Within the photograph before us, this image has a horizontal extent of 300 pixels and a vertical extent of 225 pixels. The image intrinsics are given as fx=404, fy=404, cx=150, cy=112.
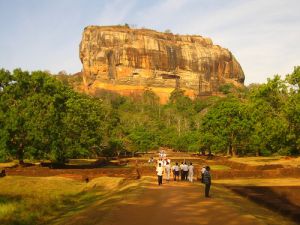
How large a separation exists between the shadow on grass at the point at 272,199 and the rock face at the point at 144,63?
117140 mm

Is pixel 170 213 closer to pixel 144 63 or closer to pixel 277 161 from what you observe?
pixel 277 161

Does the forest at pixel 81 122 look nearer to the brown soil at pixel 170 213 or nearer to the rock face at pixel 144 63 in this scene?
the brown soil at pixel 170 213

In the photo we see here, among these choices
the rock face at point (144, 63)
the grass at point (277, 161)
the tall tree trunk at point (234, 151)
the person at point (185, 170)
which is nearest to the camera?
the person at point (185, 170)

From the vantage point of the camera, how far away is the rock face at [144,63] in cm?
13800

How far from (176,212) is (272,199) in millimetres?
7526

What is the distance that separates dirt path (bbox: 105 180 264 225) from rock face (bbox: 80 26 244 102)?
400ft

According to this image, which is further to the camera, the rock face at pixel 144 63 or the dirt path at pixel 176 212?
the rock face at pixel 144 63

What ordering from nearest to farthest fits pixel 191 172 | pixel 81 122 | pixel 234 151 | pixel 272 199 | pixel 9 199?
1. pixel 272 199
2. pixel 9 199
3. pixel 191 172
4. pixel 81 122
5. pixel 234 151

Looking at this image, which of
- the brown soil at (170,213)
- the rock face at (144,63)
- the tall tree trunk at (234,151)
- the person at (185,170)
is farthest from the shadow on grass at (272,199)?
the rock face at (144,63)

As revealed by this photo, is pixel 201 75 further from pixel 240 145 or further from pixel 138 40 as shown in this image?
pixel 240 145

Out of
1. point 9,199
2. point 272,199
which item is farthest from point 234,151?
point 9,199

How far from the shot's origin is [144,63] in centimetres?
13838

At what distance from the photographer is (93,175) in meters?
29.3

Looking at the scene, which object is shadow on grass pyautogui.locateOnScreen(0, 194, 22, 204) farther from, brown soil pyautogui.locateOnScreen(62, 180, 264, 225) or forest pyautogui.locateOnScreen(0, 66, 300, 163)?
forest pyautogui.locateOnScreen(0, 66, 300, 163)
